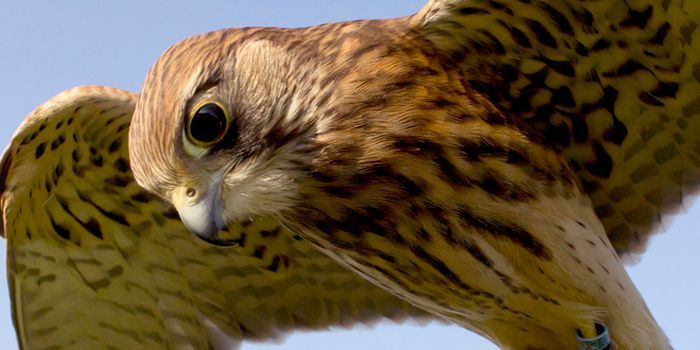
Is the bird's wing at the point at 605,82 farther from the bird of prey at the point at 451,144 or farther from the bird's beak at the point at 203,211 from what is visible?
the bird's beak at the point at 203,211

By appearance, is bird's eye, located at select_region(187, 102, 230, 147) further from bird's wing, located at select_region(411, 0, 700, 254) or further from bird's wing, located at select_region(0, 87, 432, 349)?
bird's wing, located at select_region(0, 87, 432, 349)

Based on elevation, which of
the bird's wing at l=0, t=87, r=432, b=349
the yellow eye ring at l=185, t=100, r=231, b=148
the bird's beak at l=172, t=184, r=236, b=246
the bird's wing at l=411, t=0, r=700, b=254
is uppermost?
the bird's wing at l=411, t=0, r=700, b=254

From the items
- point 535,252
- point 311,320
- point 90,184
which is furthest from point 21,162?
point 535,252

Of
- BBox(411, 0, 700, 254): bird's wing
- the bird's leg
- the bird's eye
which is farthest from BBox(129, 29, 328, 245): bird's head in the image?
the bird's leg

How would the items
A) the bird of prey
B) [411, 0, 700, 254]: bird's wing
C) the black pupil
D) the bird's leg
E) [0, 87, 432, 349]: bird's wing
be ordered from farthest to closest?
[0, 87, 432, 349]: bird's wing
the bird's leg
[411, 0, 700, 254]: bird's wing
the bird of prey
the black pupil

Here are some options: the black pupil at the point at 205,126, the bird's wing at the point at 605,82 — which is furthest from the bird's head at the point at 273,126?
the bird's wing at the point at 605,82

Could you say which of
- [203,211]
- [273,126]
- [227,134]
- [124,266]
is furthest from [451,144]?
[124,266]
